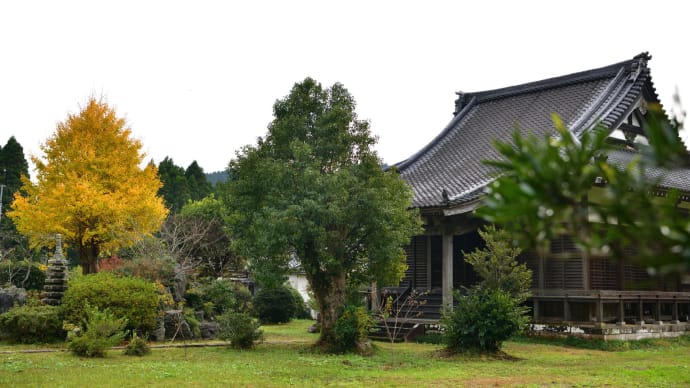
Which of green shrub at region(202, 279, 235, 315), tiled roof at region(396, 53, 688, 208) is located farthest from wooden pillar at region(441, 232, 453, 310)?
green shrub at region(202, 279, 235, 315)

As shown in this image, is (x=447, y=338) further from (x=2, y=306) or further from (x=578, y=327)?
(x=2, y=306)

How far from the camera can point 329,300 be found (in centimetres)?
1695

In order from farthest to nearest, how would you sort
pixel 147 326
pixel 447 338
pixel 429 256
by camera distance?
pixel 429 256, pixel 147 326, pixel 447 338

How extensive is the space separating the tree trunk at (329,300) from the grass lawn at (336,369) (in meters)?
0.63

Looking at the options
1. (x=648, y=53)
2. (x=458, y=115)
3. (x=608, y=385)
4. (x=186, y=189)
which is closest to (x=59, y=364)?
(x=608, y=385)

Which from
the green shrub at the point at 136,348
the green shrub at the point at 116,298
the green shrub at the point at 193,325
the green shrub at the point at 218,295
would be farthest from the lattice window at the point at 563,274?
the green shrub at the point at 136,348

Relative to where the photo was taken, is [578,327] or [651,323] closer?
[578,327]

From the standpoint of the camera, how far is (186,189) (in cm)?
5719

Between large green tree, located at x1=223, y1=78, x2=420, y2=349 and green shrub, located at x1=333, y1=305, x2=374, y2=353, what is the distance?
16.1 inches

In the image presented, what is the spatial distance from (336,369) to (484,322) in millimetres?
4024

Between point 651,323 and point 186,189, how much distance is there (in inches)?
1676

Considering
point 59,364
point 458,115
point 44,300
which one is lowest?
point 59,364

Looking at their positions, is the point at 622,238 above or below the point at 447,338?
above

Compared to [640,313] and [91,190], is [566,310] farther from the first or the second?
[91,190]
